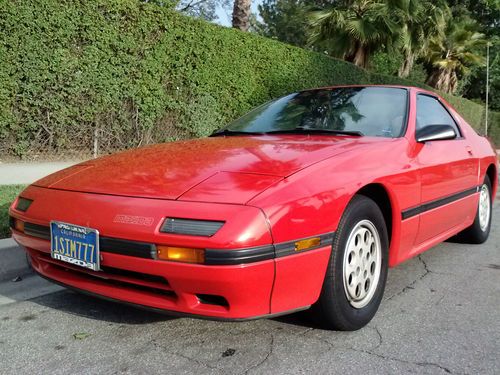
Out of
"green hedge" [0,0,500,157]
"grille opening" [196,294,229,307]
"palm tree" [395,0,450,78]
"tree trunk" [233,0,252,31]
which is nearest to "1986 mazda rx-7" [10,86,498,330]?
"grille opening" [196,294,229,307]

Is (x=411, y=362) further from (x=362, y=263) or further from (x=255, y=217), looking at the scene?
(x=255, y=217)

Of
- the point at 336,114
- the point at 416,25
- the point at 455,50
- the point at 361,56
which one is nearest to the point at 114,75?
the point at 336,114

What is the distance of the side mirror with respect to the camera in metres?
3.41

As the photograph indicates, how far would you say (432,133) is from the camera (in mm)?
3451

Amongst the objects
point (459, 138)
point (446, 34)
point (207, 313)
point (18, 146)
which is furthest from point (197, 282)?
point (446, 34)

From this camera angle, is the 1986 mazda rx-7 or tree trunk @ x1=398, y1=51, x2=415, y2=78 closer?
the 1986 mazda rx-7

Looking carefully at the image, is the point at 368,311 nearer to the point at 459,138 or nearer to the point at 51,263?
the point at 51,263

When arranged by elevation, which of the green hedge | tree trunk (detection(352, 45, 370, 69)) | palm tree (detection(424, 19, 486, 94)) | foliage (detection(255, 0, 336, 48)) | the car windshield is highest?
foliage (detection(255, 0, 336, 48))

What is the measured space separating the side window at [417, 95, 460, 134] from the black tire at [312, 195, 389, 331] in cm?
114

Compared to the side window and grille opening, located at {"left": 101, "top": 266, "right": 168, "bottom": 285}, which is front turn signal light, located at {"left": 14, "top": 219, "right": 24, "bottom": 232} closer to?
grille opening, located at {"left": 101, "top": 266, "right": 168, "bottom": 285}

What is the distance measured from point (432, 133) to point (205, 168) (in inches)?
67.5

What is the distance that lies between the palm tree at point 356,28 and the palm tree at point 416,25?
47 cm

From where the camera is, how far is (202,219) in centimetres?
217

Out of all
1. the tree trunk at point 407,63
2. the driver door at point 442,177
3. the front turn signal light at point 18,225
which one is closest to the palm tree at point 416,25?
the tree trunk at point 407,63
